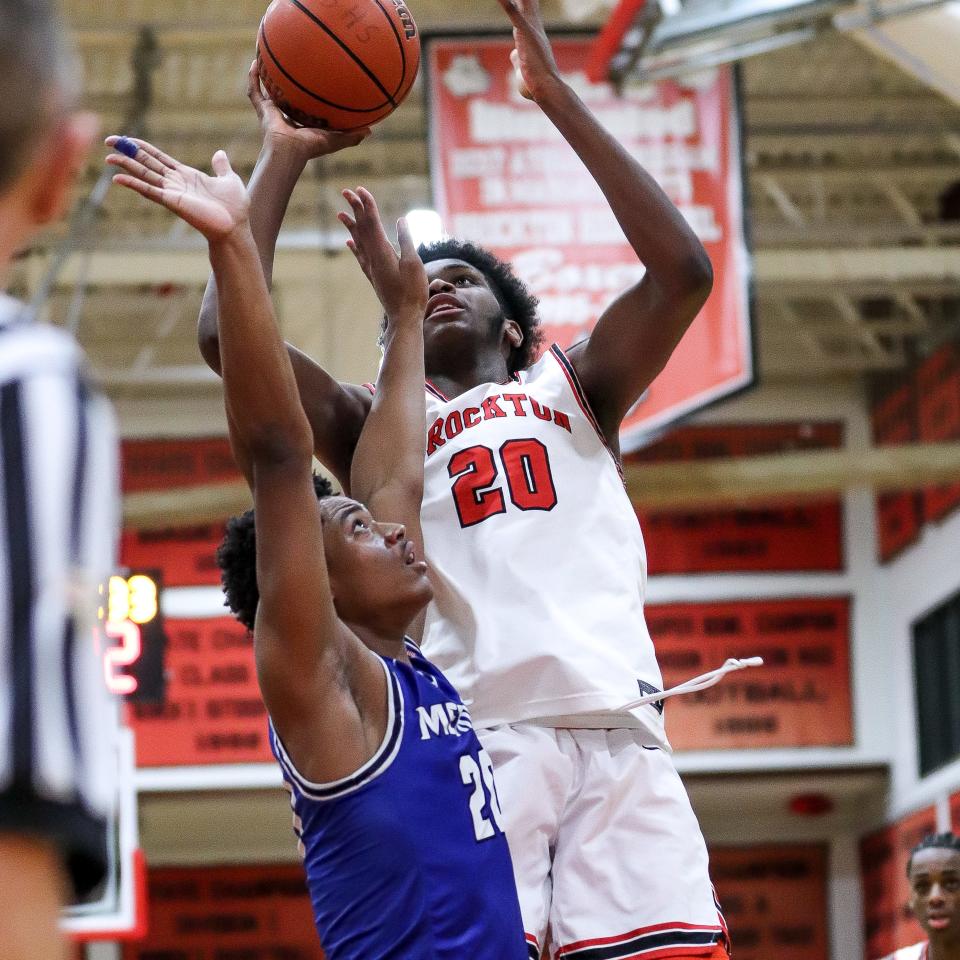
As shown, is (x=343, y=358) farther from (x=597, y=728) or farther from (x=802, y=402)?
(x=597, y=728)

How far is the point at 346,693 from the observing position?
2.74m

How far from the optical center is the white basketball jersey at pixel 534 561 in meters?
3.30

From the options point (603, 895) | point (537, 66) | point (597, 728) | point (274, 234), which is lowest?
point (603, 895)

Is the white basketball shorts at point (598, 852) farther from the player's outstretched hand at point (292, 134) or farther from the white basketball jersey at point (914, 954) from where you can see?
the white basketball jersey at point (914, 954)

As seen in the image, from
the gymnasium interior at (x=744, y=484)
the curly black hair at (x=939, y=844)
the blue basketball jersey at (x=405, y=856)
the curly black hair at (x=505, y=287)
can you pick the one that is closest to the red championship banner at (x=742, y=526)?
the gymnasium interior at (x=744, y=484)

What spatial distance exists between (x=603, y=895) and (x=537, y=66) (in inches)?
62.4

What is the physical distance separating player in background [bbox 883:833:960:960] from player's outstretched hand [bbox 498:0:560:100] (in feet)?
12.6

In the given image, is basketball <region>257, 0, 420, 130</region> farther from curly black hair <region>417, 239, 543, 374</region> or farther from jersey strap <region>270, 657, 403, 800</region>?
jersey strap <region>270, 657, 403, 800</region>

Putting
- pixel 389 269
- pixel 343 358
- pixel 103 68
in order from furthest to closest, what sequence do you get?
pixel 103 68
pixel 343 358
pixel 389 269

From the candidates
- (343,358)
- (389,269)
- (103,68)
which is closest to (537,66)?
(389,269)

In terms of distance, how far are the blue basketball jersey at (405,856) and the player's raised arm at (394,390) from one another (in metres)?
0.54

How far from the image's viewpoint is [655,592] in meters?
14.5

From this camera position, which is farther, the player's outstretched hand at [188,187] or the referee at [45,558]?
the player's outstretched hand at [188,187]

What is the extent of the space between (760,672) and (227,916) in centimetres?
537
